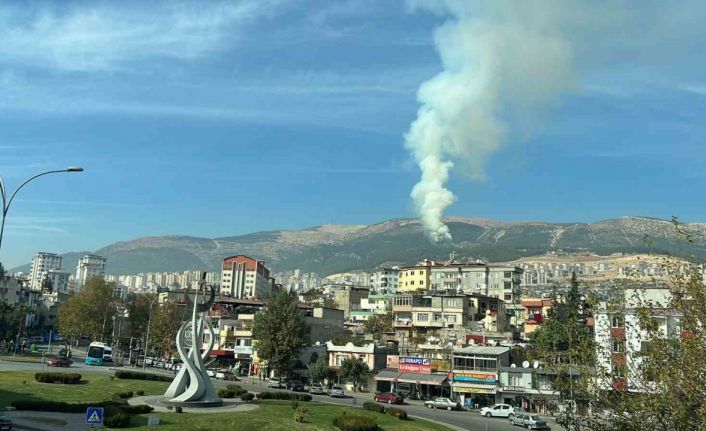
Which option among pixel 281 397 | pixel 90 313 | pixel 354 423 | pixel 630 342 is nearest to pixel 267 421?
pixel 354 423

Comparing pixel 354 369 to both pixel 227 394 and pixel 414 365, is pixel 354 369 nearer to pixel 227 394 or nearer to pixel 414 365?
pixel 414 365

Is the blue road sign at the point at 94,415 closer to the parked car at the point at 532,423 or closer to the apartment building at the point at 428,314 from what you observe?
the parked car at the point at 532,423

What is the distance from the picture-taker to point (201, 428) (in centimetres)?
3114

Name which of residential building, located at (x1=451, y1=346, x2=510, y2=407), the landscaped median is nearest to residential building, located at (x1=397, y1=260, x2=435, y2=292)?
residential building, located at (x1=451, y1=346, x2=510, y2=407)

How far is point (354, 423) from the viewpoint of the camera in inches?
1384

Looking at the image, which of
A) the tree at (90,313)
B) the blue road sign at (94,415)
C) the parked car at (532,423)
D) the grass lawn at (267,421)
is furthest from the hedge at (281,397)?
the tree at (90,313)

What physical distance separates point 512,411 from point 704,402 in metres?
43.6

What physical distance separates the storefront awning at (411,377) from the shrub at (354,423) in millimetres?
30474

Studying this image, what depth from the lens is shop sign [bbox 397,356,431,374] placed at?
227 ft

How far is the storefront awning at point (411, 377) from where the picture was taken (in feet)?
217

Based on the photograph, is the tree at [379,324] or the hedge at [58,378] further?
the tree at [379,324]

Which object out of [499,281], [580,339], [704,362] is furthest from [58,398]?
[499,281]

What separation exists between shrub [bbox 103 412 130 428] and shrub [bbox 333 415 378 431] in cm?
1164

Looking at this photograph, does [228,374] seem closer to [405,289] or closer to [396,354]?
[396,354]
